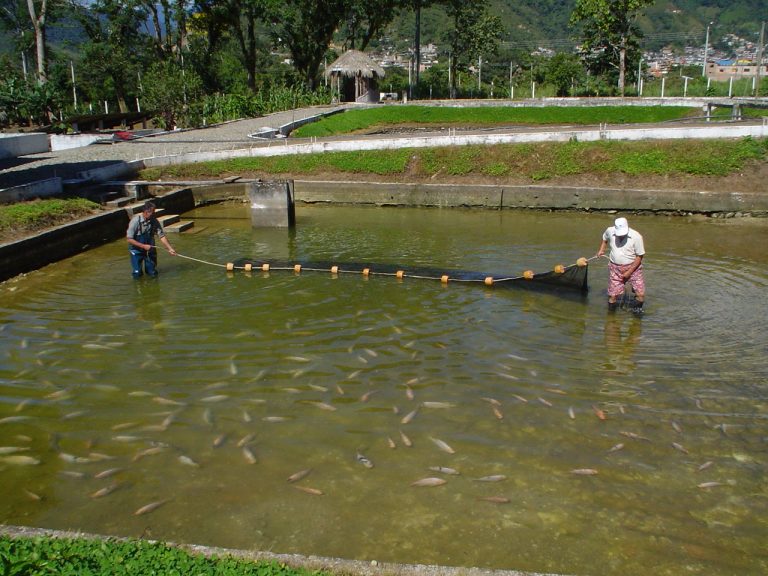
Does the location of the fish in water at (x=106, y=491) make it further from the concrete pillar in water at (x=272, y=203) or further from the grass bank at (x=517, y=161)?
the grass bank at (x=517, y=161)

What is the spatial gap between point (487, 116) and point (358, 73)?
11826 millimetres

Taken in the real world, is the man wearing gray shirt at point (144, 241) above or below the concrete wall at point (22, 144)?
below

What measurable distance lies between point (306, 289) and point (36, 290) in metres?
5.75

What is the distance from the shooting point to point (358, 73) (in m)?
47.5

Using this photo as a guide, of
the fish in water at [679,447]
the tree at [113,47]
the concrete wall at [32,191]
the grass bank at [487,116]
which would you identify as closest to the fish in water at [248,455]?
the fish in water at [679,447]

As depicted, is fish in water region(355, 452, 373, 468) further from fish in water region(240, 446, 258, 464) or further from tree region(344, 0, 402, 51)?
tree region(344, 0, 402, 51)

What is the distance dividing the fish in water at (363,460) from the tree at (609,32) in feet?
148

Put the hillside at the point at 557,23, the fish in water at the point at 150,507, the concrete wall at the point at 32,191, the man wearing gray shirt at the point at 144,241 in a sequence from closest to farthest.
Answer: the fish in water at the point at 150,507 < the man wearing gray shirt at the point at 144,241 < the concrete wall at the point at 32,191 < the hillside at the point at 557,23

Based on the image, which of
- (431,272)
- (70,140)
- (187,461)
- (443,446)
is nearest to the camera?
(187,461)

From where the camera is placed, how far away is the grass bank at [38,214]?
639 inches

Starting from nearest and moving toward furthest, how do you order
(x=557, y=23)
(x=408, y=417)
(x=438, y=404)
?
(x=408, y=417), (x=438, y=404), (x=557, y=23)

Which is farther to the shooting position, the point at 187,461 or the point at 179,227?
the point at 179,227

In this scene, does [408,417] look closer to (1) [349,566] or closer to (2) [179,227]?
(1) [349,566]

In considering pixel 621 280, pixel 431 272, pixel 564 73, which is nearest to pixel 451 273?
pixel 431 272
